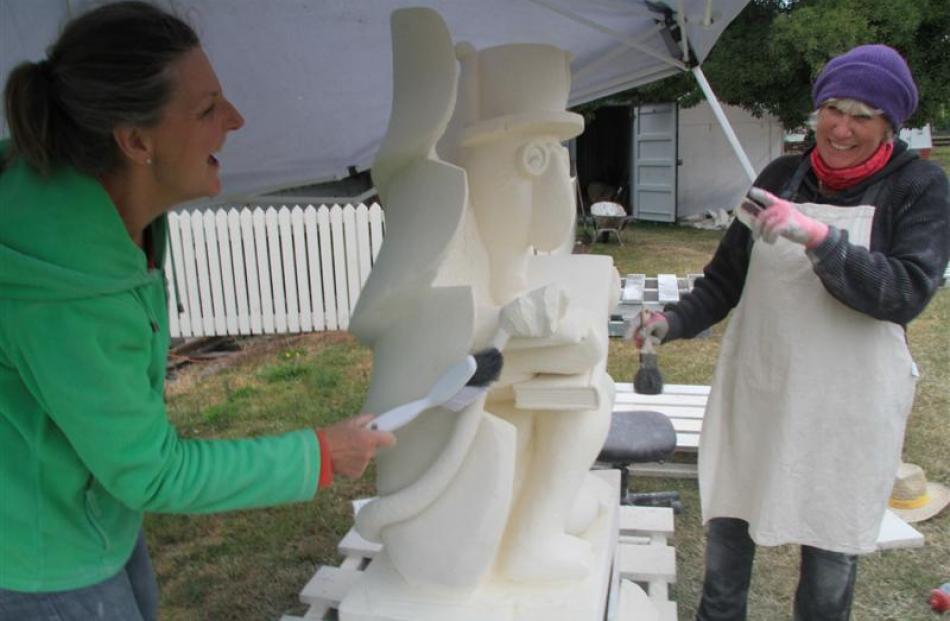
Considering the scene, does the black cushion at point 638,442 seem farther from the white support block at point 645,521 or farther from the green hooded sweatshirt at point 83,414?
the green hooded sweatshirt at point 83,414

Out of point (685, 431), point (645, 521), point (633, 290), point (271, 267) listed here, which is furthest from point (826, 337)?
point (271, 267)

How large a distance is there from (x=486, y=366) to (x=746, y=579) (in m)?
1.20

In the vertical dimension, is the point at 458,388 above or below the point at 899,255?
below

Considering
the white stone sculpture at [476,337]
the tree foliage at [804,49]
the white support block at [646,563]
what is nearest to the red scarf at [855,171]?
the white stone sculpture at [476,337]

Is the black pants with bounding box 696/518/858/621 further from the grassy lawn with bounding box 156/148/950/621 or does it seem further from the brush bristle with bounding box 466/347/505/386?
the brush bristle with bounding box 466/347/505/386

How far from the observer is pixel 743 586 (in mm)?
2217

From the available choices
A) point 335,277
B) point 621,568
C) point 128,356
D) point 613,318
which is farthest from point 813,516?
point 335,277

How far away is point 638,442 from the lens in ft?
10.0

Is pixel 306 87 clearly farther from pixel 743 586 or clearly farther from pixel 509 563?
pixel 743 586

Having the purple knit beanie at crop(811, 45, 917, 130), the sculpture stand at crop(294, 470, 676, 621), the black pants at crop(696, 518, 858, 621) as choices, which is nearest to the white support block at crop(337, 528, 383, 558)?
the sculpture stand at crop(294, 470, 676, 621)

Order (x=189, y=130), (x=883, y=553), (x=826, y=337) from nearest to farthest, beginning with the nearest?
1. (x=189, y=130)
2. (x=826, y=337)
3. (x=883, y=553)

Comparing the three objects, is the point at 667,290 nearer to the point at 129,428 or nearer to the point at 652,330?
the point at 652,330

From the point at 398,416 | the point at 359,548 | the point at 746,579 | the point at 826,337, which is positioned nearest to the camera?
the point at 398,416

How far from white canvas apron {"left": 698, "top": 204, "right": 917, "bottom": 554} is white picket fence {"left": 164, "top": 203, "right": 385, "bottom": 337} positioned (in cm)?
463
